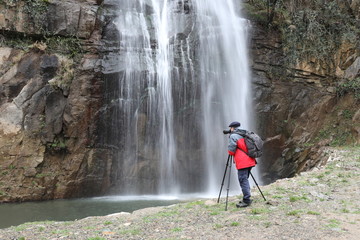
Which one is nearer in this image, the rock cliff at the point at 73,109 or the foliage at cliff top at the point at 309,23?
the rock cliff at the point at 73,109

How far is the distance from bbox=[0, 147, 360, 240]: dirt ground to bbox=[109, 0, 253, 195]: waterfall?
A: 635cm

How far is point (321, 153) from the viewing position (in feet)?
45.3

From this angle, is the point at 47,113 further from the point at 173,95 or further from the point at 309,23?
the point at 309,23

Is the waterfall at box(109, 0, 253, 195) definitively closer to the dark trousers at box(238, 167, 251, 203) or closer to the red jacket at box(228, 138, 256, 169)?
the dark trousers at box(238, 167, 251, 203)

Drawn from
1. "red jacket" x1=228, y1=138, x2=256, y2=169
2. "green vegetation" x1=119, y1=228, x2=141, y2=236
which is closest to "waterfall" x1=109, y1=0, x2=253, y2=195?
"red jacket" x1=228, y1=138, x2=256, y2=169

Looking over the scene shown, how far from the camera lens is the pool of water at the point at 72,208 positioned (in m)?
9.33

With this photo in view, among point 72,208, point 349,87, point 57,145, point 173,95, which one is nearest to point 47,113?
point 57,145

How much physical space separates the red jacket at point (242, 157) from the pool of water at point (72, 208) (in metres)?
5.12

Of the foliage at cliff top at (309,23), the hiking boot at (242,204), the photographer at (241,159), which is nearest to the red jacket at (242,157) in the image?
the photographer at (241,159)

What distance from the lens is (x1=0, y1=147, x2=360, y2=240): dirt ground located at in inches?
181

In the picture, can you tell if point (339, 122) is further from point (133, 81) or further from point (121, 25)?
point (121, 25)

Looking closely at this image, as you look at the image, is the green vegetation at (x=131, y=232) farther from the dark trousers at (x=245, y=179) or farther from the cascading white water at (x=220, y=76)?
the cascading white water at (x=220, y=76)

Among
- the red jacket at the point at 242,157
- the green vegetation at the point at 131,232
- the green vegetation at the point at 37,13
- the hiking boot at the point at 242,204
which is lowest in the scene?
the green vegetation at the point at 131,232

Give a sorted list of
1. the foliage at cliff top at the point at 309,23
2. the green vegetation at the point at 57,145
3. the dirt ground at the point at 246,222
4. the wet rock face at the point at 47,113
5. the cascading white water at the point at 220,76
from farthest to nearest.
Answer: the foliage at cliff top at the point at 309,23 → the cascading white water at the point at 220,76 → the green vegetation at the point at 57,145 → the wet rock face at the point at 47,113 → the dirt ground at the point at 246,222
